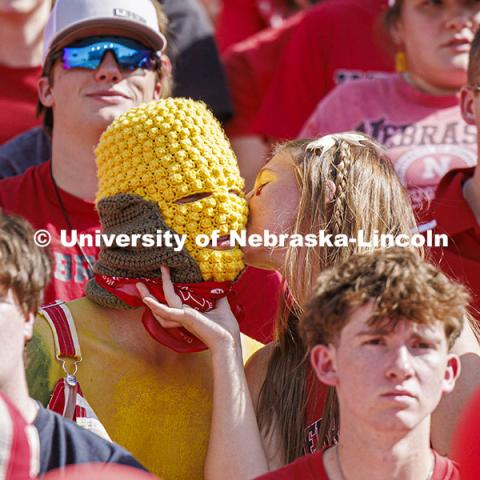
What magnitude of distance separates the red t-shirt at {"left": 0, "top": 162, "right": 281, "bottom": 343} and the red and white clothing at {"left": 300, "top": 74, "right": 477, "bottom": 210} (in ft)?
2.98

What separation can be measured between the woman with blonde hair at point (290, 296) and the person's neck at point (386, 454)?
438 millimetres

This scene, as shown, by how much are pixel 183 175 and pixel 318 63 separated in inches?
Result: 88.3

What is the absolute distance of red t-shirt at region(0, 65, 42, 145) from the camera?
497 centimetres

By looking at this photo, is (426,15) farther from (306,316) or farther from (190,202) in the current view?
(306,316)

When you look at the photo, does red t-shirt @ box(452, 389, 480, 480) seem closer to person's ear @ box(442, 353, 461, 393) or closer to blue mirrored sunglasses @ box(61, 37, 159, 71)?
person's ear @ box(442, 353, 461, 393)

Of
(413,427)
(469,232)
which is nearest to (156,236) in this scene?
(413,427)

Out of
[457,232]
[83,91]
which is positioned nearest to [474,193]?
[457,232]

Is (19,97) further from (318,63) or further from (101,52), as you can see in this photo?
(318,63)

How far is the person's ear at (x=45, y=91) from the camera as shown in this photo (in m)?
4.23

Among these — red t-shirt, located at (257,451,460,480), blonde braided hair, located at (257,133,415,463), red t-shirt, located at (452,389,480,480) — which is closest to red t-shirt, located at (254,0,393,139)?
blonde braided hair, located at (257,133,415,463)

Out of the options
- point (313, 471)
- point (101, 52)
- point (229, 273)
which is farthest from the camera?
point (101, 52)

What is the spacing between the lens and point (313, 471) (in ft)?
8.71

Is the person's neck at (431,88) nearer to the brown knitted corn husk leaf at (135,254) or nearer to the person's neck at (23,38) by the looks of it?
the person's neck at (23,38)

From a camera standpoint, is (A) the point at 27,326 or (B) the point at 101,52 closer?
(A) the point at 27,326
